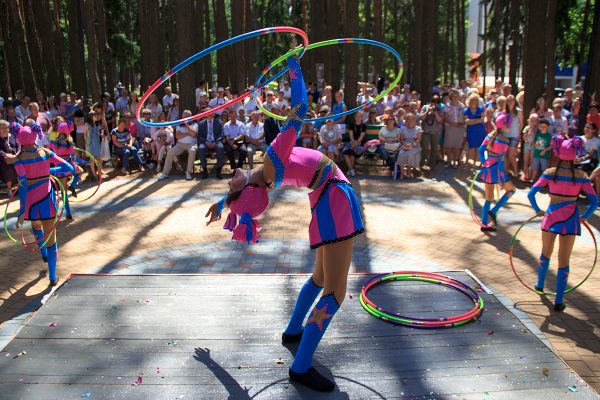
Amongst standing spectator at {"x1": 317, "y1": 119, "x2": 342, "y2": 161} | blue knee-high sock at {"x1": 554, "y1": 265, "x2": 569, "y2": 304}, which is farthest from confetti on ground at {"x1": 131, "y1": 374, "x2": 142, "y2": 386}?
standing spectator at {"x1": 317, "y1": 119, "x2": 342, "y2": 161}

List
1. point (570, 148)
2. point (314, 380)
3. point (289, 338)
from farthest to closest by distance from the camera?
point (570, 148) → point (289, 338) → point (314, 380)

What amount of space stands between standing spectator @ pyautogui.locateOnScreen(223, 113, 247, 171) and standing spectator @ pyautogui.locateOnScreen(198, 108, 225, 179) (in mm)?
187

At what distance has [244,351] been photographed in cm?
478

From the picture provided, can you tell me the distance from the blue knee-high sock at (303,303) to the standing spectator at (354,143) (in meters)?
8.57

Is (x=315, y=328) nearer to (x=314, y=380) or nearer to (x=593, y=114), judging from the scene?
(x=314, y=380)

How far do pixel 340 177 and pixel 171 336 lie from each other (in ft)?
7.54

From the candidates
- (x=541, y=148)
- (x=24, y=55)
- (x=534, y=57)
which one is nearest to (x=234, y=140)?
(x=541, y=148)

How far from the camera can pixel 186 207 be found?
10.5m

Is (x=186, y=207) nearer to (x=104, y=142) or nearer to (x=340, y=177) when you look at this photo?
(x=104, y=142)

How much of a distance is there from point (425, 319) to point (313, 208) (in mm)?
1889

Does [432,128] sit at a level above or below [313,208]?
below

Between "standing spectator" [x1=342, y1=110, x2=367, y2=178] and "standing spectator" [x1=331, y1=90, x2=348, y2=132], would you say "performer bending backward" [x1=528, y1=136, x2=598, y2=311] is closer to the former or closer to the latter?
"standing spectator" [x1=342, y1=110, x2=367, y2=178]

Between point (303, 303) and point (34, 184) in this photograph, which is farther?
point (34, 184)

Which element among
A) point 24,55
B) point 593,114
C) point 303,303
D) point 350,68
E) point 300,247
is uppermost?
point 24,55
